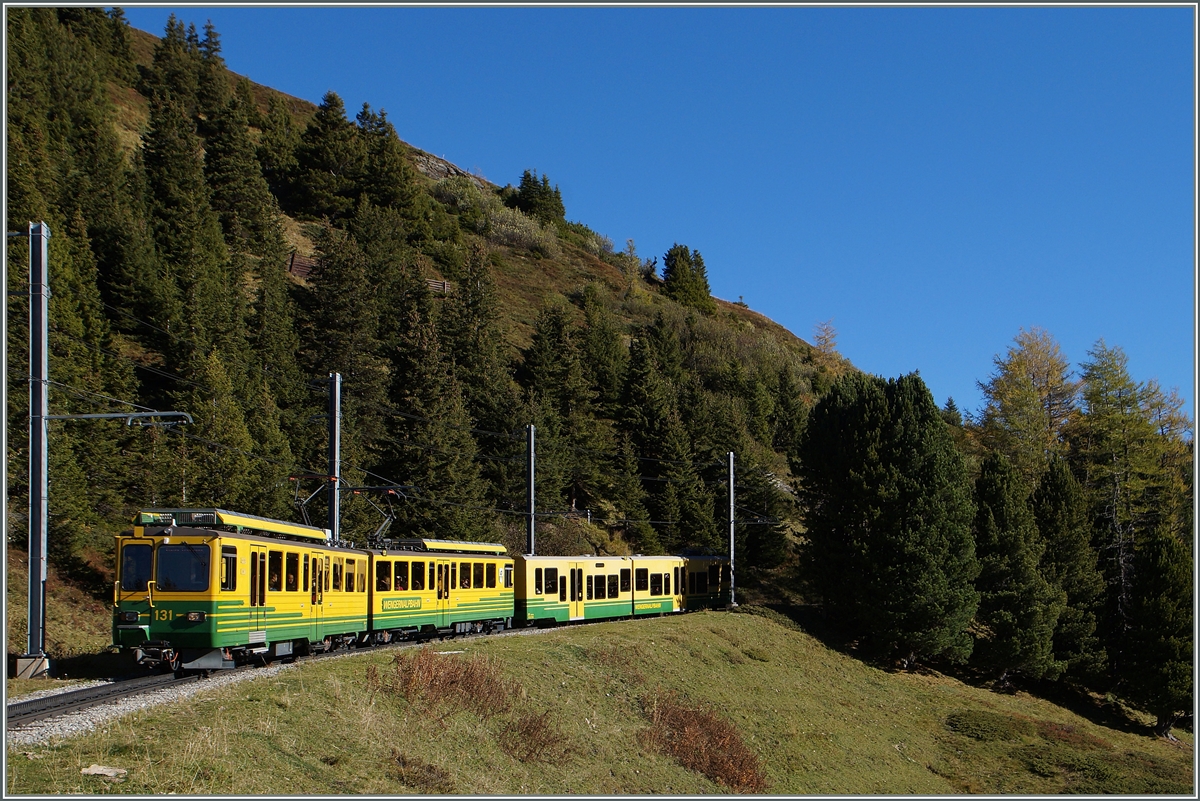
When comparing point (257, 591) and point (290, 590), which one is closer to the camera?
point (257, 591)

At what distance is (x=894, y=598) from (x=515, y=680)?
1042 inches

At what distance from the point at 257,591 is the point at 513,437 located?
38391 mm

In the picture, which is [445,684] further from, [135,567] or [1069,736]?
[1069,736]

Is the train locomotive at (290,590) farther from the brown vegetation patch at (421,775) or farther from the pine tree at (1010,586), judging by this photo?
the pine tree at (1010,586)

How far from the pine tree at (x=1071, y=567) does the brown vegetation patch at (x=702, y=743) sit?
28314 millimetres

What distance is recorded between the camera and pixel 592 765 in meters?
18.6

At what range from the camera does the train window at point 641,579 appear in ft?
145

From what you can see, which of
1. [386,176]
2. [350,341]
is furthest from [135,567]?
[386,176]

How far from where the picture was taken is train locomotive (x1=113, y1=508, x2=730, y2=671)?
1903 centimetres

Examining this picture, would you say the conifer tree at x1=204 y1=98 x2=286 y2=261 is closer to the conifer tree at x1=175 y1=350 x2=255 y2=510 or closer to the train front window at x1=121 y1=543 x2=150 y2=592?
the conifer tree at x1=175 y1=350 x2=255 y2=510

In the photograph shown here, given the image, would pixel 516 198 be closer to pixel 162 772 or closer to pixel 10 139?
pixel 10 139

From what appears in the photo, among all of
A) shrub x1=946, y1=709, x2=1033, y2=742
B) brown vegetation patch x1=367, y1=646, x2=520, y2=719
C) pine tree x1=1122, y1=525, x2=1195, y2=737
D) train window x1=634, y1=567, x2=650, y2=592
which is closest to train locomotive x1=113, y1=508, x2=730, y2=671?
brown vegetation patch x1=367, y1=646, x2=520, y2=719

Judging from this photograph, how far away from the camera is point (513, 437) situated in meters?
58.7

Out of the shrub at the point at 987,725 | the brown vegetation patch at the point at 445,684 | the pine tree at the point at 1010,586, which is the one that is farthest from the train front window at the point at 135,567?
the pine tree at the point at 1010,586
